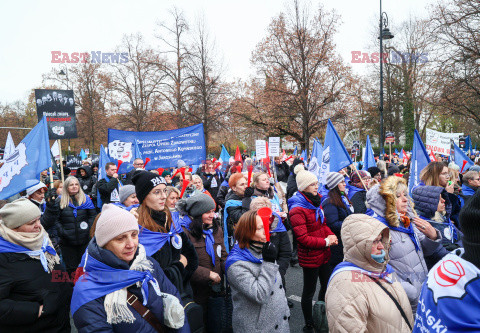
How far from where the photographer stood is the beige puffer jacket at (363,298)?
200 centimetres

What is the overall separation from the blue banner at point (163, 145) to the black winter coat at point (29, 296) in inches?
230

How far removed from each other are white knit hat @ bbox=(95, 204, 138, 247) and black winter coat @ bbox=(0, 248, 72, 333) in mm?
1019

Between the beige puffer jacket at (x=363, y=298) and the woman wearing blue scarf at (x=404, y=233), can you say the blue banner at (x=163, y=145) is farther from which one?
the beige puffer jacket at (x=363, y=298)

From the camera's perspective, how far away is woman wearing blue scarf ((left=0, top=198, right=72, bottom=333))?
249 centimetres

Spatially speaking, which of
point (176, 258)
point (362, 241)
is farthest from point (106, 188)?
point (362, 241)

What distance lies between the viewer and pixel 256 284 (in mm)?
2625

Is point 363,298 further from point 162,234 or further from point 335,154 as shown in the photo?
point 335,154

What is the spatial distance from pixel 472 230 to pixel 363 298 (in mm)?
988

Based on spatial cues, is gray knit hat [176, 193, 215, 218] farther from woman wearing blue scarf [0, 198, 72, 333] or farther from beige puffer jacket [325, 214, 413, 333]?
beige puffer jacket [325, 214, 413, 333]

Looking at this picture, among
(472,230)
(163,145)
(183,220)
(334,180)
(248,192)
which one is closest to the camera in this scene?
(472,230)

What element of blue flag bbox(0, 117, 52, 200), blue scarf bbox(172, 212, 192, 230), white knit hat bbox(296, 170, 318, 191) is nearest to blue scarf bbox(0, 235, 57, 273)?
blue scarf bbox(172, 212, 192, 230)

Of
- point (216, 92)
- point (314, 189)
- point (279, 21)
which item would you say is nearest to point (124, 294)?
point (314, 189)

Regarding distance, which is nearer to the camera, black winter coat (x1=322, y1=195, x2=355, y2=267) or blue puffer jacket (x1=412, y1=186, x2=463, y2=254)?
blue puffer jacket (x1=412, y1=186, x2=463, y2=254)

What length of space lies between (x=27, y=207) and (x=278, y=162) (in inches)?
352
